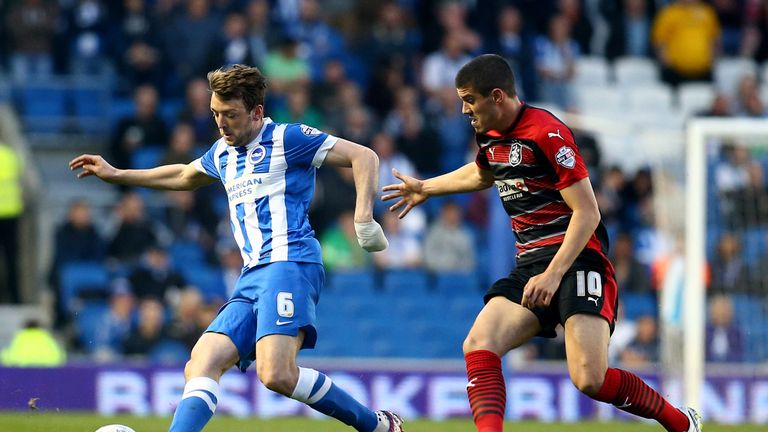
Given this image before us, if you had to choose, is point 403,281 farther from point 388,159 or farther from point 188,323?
point 188,323

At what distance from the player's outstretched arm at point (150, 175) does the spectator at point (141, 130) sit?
28.5 ft

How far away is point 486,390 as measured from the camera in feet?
23.2

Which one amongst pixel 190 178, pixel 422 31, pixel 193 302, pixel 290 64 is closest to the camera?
pixel 190 178

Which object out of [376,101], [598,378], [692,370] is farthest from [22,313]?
[598,378]

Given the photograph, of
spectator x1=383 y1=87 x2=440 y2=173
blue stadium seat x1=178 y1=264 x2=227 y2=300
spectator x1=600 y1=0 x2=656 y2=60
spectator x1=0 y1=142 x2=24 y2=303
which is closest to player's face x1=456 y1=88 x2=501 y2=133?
blue stadium seat x1=178 y1=264 x2=227 y2=300

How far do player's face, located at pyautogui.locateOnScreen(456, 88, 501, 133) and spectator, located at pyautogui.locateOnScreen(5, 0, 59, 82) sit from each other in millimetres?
11792

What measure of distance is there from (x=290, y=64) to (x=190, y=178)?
32.7 feet

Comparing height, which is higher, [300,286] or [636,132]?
[636,132]

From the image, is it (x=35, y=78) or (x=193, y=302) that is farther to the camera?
(x=35, y=78)

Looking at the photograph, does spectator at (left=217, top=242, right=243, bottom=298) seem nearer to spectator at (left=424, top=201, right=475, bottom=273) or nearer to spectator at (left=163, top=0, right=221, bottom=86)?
spectator at (left=424, top=201, right=475, bottom=273)

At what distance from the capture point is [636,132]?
603 inches

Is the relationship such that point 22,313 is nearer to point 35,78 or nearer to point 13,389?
point 35,78

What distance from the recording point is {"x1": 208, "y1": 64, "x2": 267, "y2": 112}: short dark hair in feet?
23.9

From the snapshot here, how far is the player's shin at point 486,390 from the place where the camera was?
6.98 meters
